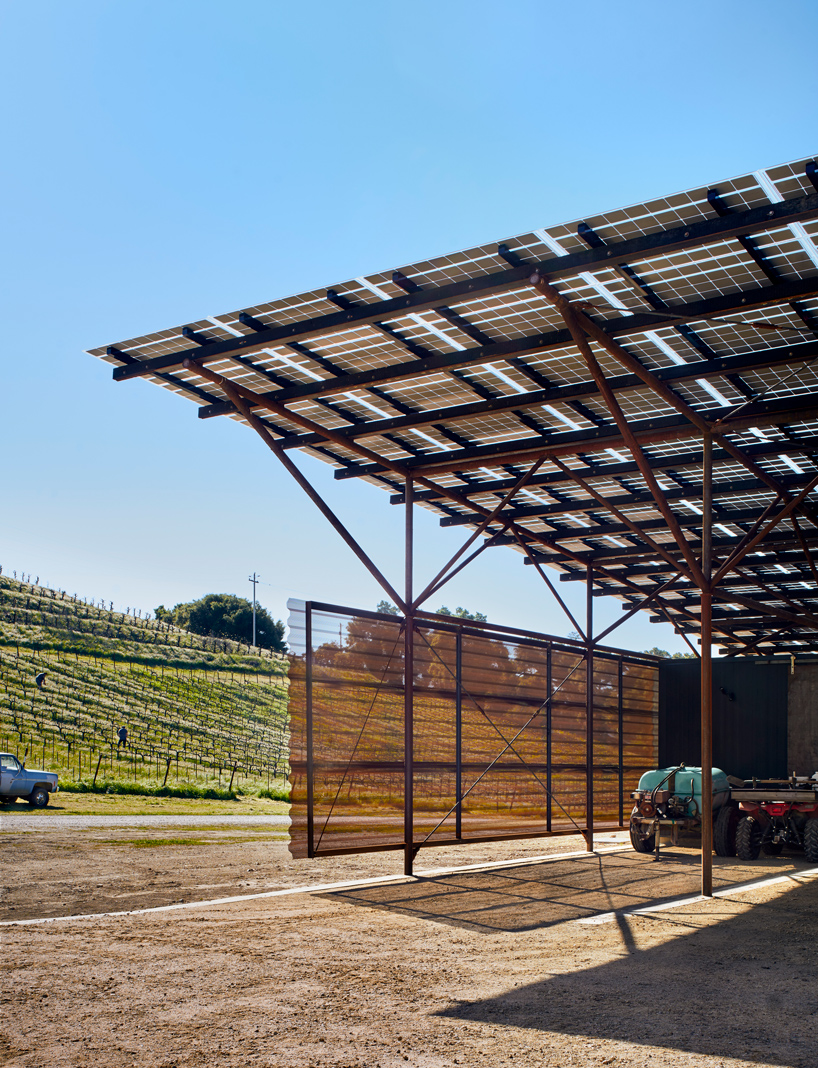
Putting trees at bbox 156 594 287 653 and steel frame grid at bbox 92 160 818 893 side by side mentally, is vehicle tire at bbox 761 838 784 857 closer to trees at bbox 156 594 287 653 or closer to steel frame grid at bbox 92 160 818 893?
steel frame grid at bbox 92 160 818 893

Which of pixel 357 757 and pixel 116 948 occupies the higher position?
pixel 357 757

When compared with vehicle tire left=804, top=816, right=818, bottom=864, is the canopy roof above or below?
above

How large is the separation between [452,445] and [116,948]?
29.0ft

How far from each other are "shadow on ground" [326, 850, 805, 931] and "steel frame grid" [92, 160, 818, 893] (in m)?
3.42

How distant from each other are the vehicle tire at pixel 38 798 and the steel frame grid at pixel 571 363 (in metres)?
18.0

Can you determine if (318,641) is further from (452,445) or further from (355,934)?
(355,934)

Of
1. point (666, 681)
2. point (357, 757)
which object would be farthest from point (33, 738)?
point (357, 757)

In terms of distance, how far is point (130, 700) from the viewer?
55812 millimetres

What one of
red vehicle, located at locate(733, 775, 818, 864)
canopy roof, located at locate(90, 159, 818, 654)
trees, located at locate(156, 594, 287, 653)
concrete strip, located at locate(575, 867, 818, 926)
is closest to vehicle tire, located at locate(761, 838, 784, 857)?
red vehicle, located at locate(733, 775, 818, 864)

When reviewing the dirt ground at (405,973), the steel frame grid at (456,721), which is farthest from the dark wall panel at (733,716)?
the dirt ground at (405,973)

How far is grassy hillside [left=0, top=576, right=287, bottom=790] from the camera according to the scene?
43531mm

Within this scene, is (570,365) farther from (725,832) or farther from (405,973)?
(725,832)

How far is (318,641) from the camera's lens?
14023 millimetres

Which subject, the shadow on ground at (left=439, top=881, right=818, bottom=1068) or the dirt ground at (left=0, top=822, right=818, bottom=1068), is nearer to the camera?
the dirt ground at (left=0, top=822, right=818, bottom=1068)
